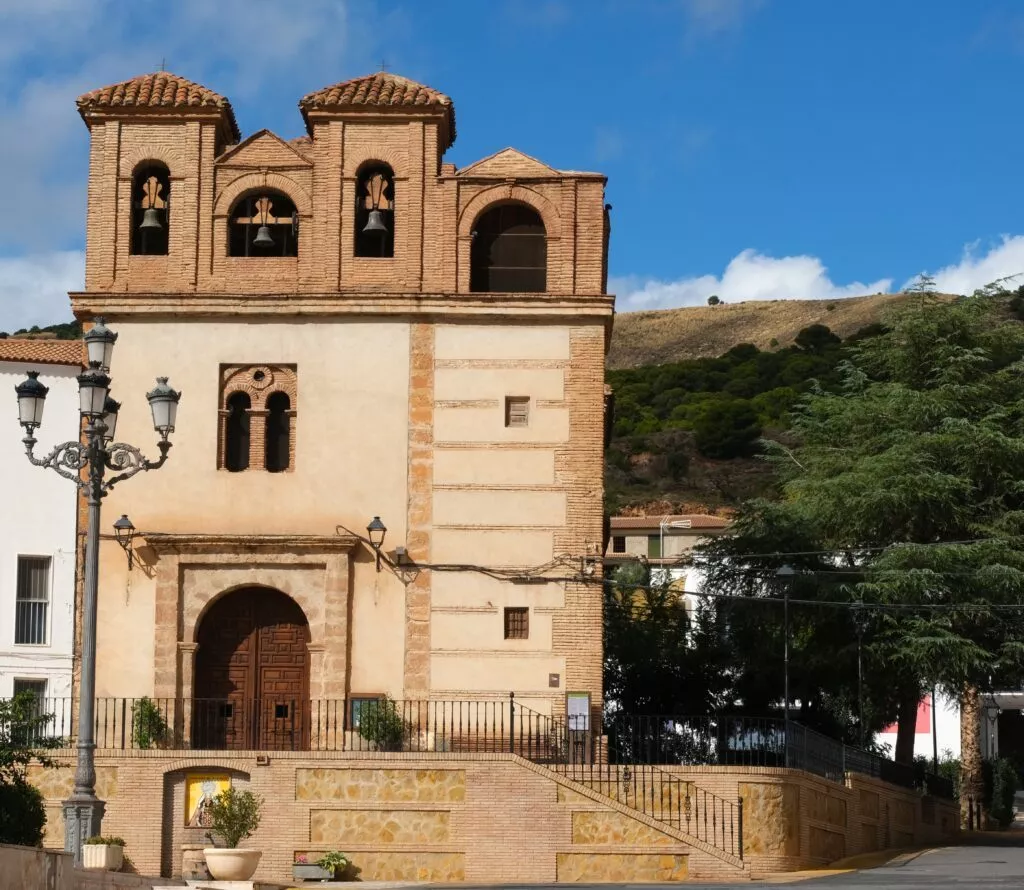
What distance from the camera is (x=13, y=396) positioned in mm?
32531

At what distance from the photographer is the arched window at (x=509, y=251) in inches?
1249

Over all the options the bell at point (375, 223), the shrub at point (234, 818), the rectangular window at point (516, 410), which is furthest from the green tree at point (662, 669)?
the shrub at point (234, 818)

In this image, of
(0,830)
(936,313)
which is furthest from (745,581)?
(0,830)

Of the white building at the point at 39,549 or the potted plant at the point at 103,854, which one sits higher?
the white building at the point at 39,549

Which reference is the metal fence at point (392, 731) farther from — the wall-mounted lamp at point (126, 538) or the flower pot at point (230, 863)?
the flower pot at point (230, 863)

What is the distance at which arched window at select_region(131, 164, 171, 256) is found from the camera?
31.9 metres

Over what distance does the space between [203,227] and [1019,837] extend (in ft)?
75.6

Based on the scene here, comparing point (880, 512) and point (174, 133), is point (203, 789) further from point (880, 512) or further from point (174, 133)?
point (880, 512)

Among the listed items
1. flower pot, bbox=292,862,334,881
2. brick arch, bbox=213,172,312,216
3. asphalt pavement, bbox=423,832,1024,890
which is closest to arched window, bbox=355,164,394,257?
brick arch, bbox=213,172,312,216

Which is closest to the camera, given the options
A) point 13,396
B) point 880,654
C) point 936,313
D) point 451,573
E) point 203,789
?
point 203,789

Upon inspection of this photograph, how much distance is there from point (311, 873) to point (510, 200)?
11.6 metres

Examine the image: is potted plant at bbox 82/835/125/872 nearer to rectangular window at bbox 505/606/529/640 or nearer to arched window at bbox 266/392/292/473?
rectangular window at bbox 505/606/529/640

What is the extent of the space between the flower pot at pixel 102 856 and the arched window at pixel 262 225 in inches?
439

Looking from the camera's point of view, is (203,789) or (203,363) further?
(203,363)
